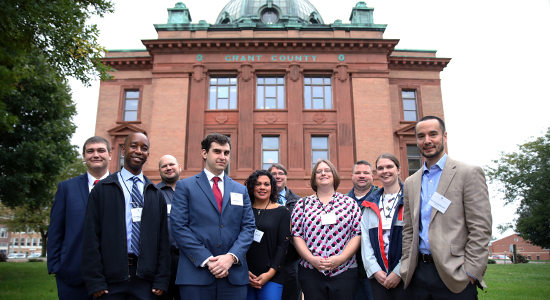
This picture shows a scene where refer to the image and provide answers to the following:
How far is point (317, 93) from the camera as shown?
76.6 feet

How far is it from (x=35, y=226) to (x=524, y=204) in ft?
158

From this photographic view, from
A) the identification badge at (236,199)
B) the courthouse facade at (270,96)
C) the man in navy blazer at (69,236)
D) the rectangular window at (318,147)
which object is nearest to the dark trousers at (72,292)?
the man in navy blazer at (69,236)

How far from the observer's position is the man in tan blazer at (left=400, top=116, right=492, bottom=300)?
3.22m

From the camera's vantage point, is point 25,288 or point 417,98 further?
point 417,98

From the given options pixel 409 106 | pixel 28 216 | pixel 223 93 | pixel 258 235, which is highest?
pixel 223 93

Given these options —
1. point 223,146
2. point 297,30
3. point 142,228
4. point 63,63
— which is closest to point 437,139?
point 223,146

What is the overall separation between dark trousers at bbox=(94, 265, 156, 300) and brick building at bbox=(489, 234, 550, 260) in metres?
75.0

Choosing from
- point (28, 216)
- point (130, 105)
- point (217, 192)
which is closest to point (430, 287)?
point (217, 192)

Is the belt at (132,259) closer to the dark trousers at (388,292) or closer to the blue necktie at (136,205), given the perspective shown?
the blue necktie at (136,205)

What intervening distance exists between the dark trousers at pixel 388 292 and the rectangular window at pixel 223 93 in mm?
19650

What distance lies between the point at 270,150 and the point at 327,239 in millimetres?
18001

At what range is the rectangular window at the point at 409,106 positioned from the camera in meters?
24.3

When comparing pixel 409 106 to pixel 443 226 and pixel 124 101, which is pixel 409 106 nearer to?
pixel 124 101

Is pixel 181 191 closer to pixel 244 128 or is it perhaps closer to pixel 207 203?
pixel 207 203
